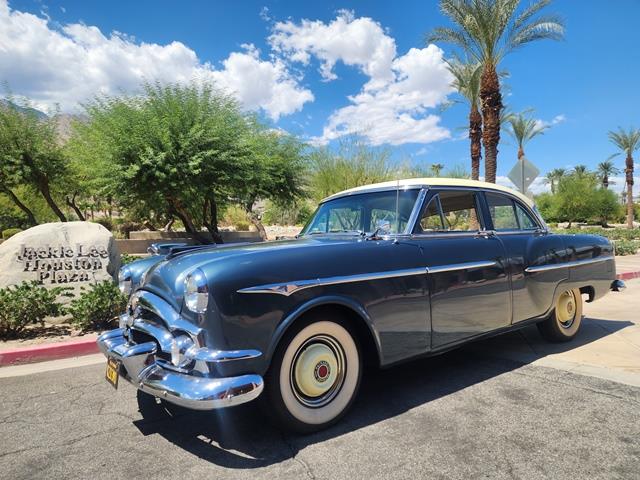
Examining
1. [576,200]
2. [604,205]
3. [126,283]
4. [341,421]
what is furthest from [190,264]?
[604,205]

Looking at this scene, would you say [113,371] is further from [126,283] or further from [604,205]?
A: [604,205]

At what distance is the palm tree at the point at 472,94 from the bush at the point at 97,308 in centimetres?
1975

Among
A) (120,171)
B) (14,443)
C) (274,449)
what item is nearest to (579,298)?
(274,449)

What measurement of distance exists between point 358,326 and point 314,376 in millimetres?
476

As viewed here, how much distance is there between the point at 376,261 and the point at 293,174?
1788 cm

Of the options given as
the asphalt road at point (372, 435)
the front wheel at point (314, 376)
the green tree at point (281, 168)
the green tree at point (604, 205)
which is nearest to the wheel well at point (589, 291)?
the asphalt road at point (372, 435)

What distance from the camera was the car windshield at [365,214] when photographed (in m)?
3.68

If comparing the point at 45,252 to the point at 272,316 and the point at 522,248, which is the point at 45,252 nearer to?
the point at 272,316

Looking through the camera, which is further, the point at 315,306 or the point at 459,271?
the point at 459,271

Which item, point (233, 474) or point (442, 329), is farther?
point (442, 329)

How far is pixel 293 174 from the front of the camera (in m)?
20.8

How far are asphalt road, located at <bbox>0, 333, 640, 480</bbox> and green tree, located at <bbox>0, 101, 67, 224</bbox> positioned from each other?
47.4ft

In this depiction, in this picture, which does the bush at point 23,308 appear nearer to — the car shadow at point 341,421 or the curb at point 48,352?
the curb at point 48,352

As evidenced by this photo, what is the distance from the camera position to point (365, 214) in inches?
158
